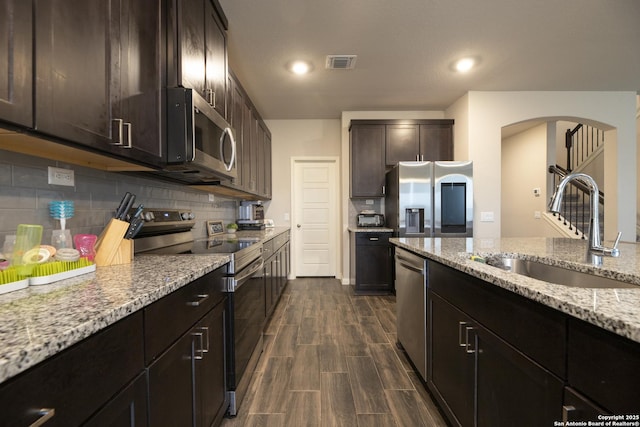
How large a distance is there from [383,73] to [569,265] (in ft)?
8.69

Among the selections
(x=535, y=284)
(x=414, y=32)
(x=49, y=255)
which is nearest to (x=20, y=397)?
(x=49, y=255)

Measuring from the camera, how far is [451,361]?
1.39m

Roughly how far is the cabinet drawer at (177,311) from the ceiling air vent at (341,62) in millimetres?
2426

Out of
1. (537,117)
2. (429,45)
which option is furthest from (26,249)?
(537,117)

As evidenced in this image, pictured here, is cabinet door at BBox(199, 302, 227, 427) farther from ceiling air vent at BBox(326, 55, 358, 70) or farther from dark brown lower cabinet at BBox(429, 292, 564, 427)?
ceiling air vent at BBox(326, 55, 358, 70)

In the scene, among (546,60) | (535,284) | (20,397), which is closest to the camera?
(20,397)

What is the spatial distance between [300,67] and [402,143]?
1893mm

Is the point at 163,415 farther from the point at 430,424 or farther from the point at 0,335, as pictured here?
the point at 430,424

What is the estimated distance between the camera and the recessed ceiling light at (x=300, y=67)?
293 centimetres

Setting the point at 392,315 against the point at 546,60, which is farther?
the point at 392,315

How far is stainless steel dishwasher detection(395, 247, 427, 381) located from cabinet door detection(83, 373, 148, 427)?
1.49 meters

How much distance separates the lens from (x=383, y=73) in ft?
10.4

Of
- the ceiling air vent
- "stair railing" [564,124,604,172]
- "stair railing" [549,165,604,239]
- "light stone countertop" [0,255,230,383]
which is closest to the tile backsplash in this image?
"light stone countertop" [0,255,230,383]

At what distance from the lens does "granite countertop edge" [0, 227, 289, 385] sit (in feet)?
1.57
